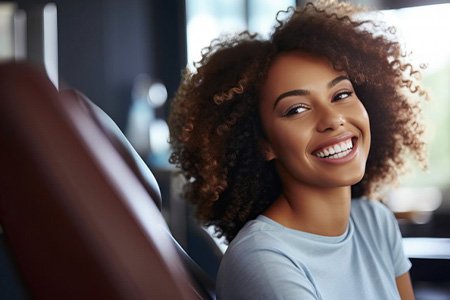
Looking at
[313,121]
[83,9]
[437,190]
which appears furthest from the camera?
[83,9]

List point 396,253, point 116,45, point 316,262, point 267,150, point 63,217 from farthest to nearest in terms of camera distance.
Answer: point 116,45, point 396,253, point 267,150, point 316,262, point 63,217

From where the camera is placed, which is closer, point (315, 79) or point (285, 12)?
point (315, 79)

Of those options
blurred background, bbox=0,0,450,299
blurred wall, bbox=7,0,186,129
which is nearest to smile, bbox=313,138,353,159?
blurred background, bbox=0,0,450,299

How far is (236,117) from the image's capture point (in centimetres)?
134

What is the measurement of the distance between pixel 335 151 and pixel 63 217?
22.7 inches

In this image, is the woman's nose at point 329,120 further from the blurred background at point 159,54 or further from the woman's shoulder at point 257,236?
the blurred background at point 159,54

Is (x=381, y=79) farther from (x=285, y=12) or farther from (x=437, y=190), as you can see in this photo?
(x=437, y=190)

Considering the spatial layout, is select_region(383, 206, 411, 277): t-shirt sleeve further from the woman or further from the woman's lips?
the woman's lips

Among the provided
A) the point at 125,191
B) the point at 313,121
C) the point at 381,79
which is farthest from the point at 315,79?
the point at 125,191

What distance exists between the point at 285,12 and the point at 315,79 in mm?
224

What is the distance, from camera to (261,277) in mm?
1106

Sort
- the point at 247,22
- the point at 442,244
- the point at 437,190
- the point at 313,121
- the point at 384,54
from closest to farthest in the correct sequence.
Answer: the point at 313,121 < the point at 384,54 < the point at 442,244 < the point at 437,190 < the point at 247,22

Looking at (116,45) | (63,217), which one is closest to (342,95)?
(63,217)

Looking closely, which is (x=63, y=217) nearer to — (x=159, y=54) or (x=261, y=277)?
(x=261, y=277)
